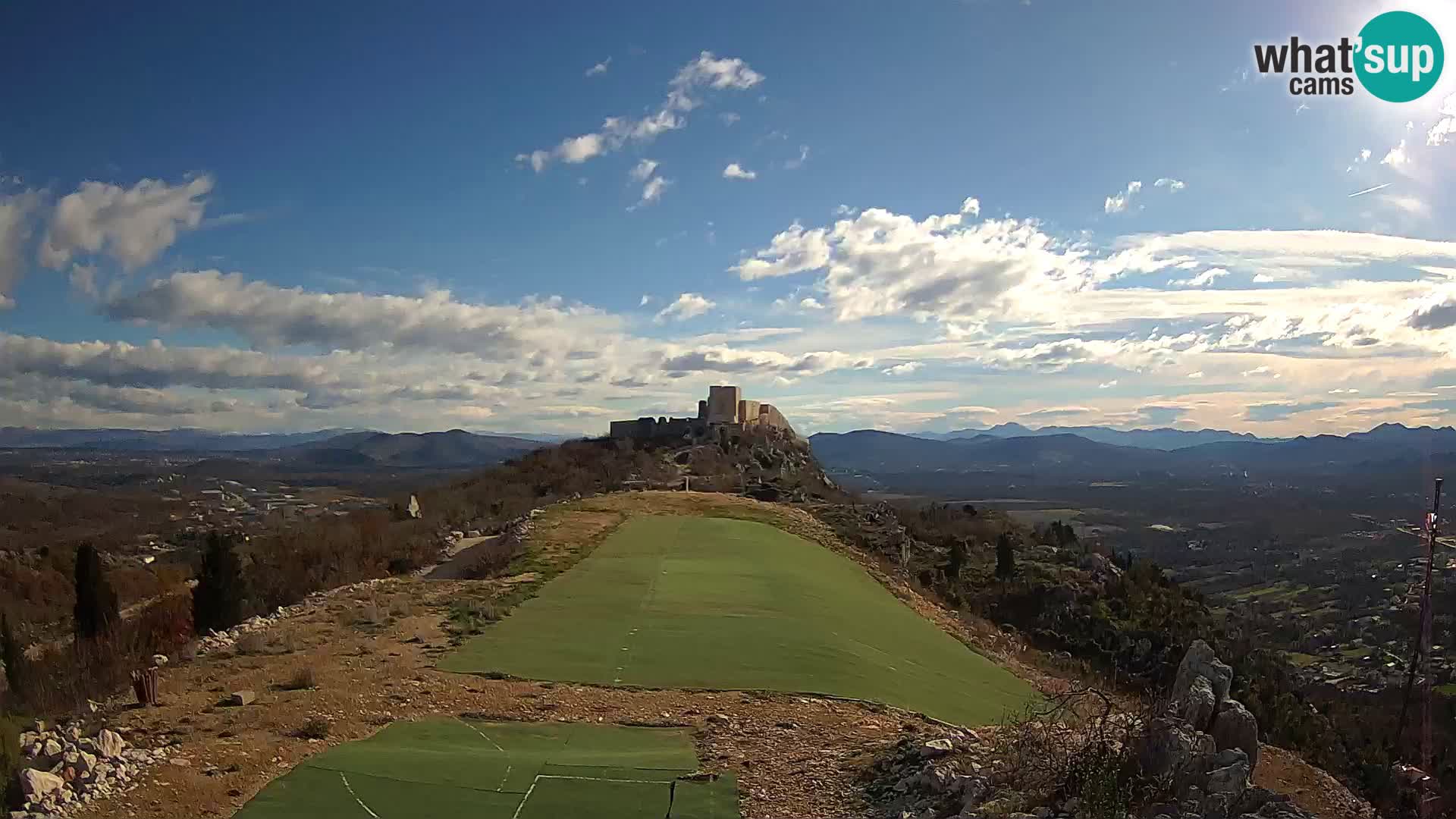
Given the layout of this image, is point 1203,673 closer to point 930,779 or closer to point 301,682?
point 930,779

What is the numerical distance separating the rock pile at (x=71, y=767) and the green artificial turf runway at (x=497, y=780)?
129 centimetres

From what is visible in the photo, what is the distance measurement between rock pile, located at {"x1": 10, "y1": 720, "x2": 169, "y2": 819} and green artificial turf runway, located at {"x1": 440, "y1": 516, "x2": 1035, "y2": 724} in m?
4.57

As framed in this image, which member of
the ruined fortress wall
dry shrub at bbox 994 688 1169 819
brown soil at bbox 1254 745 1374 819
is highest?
the ruined fortress wall

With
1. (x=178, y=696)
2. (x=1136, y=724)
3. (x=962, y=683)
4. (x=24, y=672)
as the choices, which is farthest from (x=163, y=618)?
(x=1136, y=724)

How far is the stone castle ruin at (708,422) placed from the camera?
6053cm

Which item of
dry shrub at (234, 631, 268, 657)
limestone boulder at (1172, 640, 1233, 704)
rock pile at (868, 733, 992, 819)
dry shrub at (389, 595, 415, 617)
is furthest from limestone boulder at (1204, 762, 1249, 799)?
dry shrub at (389, 595, 415, 617)

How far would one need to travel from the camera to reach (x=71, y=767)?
725cm

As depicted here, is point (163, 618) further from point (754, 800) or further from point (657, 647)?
point (754, 800)

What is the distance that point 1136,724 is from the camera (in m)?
7.45

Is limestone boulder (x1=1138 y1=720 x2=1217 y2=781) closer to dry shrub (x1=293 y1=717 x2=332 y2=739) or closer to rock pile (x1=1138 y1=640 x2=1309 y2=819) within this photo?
rock pile (x1=1138 y1=640 x2=1309 y2=819)

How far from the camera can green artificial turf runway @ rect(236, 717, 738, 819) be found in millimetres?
7137

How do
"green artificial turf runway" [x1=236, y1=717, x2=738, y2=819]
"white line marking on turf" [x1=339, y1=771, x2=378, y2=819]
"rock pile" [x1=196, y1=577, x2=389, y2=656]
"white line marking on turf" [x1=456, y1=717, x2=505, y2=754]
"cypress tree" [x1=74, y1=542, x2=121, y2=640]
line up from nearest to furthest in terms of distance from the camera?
"white line marking on turf" [x1=339, y1=771, x2=378, y2=819] < "green artificial turf runway" [x1=236, y1=717, x2=738, y2=819] < "white line marking on turf" [x1=456, y1=717, x2=505, y2=754] < "rock pile" [x1=196, y1=577, x2=389, y2=656] < "cypress tree" [x1=74, y1=542, x2=121, y2=640]

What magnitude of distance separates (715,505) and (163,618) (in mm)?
20907

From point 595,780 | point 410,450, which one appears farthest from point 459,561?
point 410,450
